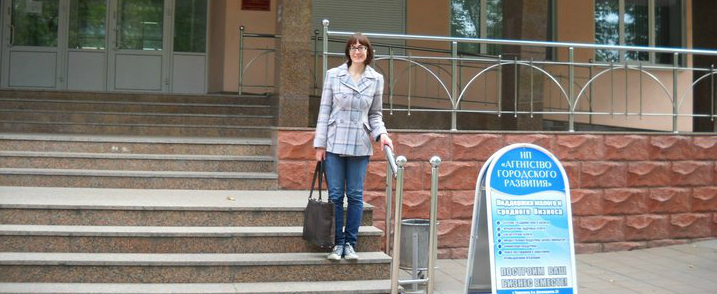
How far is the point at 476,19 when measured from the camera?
12.8 m

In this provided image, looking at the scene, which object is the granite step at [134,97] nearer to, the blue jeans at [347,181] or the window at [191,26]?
the window at [191,26]

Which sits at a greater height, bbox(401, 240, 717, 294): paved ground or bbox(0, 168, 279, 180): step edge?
bbox(0, 168, 279, 180): step edge

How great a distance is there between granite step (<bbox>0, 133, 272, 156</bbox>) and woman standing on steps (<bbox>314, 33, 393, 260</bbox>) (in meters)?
2.49

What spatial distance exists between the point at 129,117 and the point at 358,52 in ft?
16.3

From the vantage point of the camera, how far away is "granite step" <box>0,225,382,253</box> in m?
5.58

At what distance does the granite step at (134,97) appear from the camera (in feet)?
32.9

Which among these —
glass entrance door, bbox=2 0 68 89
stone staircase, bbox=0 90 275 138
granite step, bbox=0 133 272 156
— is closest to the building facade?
glass entrance door, bbox=2 0 68 89

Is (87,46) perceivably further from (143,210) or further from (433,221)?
(433,221)

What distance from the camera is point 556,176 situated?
5.05 meters

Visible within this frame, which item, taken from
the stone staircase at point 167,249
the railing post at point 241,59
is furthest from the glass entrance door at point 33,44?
the stone staircase at point 167,249

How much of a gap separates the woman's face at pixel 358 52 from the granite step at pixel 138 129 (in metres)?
3.59

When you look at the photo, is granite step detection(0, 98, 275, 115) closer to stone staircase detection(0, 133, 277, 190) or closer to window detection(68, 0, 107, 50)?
stone staircase detection(0, 133, 277, 190)

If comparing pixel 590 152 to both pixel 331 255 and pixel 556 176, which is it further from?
pixel 331 255

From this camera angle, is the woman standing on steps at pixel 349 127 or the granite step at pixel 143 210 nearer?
the woman standing on steps at pixel 349 127
